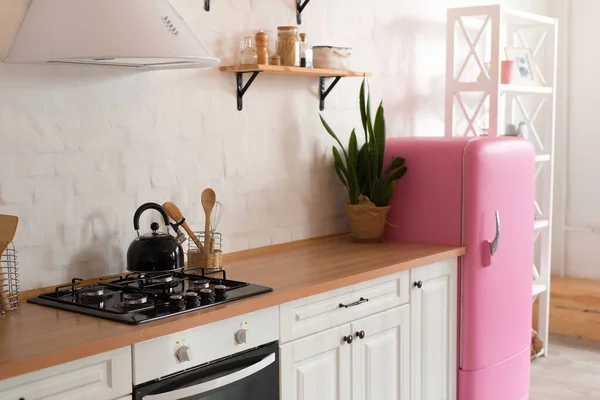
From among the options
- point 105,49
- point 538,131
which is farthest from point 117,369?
point 538,131

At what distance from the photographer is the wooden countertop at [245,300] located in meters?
1.91

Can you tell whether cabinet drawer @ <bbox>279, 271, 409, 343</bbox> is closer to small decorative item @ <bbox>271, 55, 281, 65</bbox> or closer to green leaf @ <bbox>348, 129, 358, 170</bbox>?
green leaf @ <bbox>348, 129, 358, 170</bbox>

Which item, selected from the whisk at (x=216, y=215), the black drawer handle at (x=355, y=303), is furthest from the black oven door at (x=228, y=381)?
the whisk at (x=216, y=215)

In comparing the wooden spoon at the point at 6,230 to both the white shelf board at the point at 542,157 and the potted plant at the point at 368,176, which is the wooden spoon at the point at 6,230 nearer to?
the potted plant at the point at 368,176

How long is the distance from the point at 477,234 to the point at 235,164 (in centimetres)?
114

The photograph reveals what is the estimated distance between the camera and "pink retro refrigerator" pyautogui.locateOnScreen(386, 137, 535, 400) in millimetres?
3504

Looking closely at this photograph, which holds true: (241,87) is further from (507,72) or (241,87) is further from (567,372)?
(567,372)

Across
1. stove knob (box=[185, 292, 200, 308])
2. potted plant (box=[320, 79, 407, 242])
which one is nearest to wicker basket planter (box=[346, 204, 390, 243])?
potted plant (box=[320, 79, 407, 242])

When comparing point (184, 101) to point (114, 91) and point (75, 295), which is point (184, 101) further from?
point (75, 295)

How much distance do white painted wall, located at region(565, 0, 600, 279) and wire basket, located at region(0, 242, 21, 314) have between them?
4.32 metres

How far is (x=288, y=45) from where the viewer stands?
10.8 ft

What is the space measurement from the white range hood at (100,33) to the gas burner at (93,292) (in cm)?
72

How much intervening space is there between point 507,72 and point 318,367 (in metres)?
2.52

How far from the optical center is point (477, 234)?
3.50m
